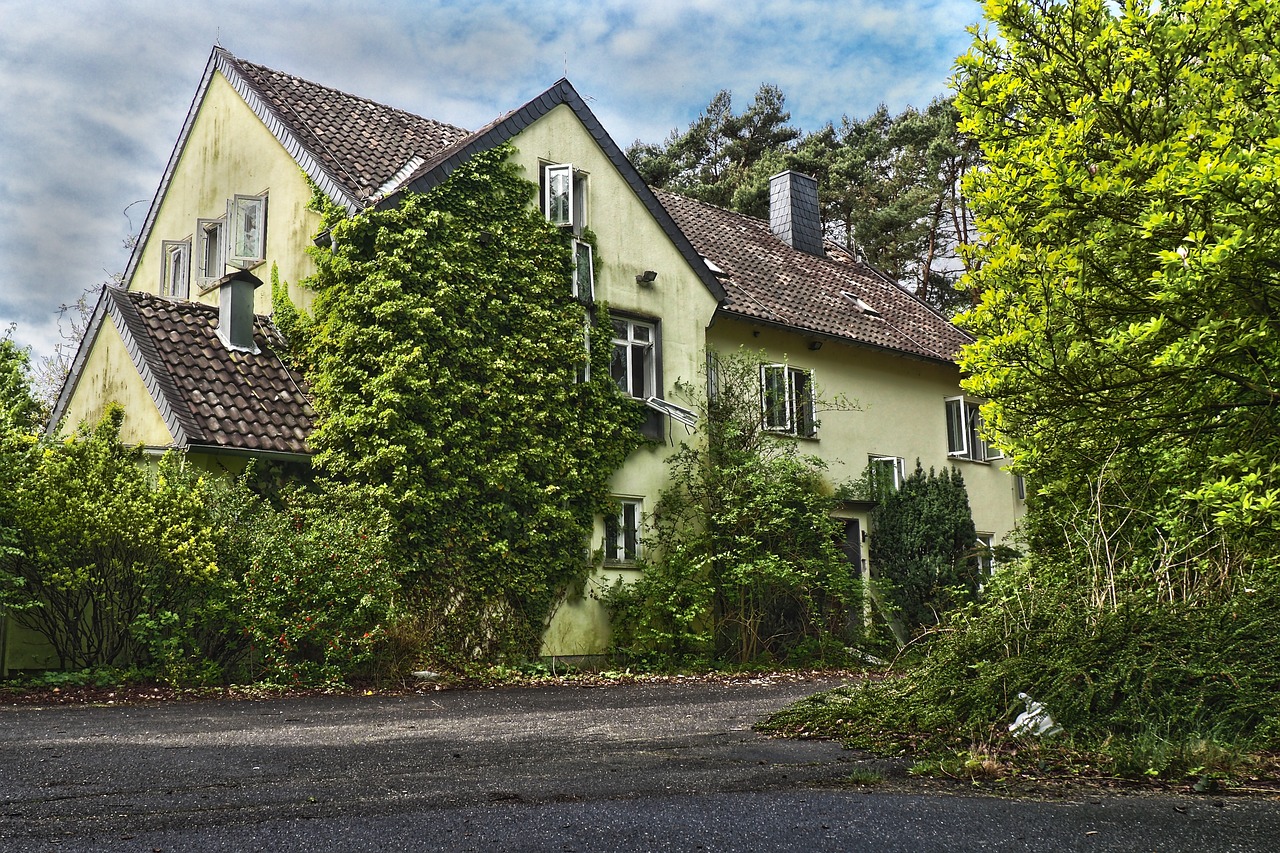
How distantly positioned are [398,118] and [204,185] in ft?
11.7

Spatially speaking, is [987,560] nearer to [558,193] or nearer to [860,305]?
[860,305]

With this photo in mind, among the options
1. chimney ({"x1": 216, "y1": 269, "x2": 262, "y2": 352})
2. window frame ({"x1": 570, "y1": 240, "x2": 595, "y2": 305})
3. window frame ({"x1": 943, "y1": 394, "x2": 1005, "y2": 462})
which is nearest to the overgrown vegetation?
window frame ({"x1": 570, "y1": 240, "x2": 595, "y2": 305})

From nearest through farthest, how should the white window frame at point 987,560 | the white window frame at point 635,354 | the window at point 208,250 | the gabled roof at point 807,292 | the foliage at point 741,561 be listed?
the foliage at point 741,561 → the white window frame at point 635,354 → the window at point 208,250 → the gabled roof at point 807,292 → the white window frame at point 987,560

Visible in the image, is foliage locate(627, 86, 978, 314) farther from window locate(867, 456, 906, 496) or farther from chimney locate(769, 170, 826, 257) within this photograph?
window locate(867, 456, 906, 496)

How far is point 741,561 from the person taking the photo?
59.7 ft

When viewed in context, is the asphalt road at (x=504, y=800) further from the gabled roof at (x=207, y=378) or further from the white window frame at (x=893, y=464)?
the white window frame at (x=893, y=464)

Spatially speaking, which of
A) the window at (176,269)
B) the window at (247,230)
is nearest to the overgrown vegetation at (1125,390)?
the window at (247,230)

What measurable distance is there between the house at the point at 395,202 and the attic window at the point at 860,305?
14cm

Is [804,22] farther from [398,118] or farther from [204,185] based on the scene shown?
[204,185]

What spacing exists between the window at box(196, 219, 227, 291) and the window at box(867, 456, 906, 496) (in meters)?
12.2

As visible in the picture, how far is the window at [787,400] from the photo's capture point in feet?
67.1

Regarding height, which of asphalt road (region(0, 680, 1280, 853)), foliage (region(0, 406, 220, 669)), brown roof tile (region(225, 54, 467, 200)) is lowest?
asphalt road (region(0, 680, 1280, 853))

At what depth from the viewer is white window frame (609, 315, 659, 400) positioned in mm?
18719

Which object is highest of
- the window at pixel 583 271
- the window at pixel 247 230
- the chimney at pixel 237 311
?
the window at pixel 247 230
